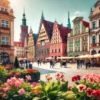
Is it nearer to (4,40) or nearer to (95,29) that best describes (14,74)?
(4,40)

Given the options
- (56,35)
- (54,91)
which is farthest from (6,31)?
(56,35)

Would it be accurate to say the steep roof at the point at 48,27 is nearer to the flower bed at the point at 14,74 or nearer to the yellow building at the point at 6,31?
the yellow building at the point at 6,31

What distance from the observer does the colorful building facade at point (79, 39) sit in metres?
42.2

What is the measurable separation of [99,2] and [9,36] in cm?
2079

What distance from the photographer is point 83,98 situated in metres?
4.26

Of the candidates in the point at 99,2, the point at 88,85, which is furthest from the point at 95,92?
the point at 99,2

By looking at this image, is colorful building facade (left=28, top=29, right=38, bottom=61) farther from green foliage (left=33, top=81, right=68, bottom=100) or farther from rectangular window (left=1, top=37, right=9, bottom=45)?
green foliage (left=33, top=81, right=68, bottom=100)

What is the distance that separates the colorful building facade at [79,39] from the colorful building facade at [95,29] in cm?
212

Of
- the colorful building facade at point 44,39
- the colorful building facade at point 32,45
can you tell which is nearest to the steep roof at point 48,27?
the colorful building facade at point 44,39

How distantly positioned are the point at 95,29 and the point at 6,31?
1986cm

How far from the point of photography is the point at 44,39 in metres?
59.5

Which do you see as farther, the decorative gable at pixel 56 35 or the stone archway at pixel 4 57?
the decorative gable at pixel 56 35

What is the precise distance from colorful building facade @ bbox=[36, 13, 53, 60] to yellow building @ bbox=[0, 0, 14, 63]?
95.6 ft

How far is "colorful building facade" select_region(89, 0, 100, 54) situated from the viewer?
37.3 meters
